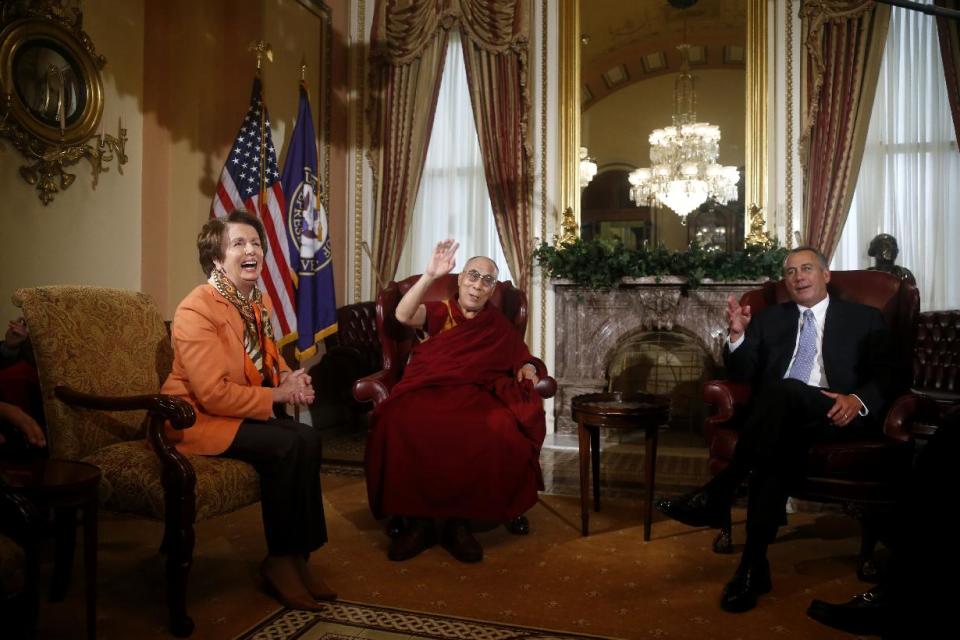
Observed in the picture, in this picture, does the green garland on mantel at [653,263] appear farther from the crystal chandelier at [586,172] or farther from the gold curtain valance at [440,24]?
the gold curtain valance at [440,24]

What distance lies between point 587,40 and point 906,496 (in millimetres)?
4963

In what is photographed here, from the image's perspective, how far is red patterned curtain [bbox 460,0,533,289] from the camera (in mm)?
6008

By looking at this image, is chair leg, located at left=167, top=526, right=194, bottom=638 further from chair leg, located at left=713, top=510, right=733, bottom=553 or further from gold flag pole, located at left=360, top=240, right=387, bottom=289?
gold flag pole, located at left=360, top=240, right=387, bottom=289

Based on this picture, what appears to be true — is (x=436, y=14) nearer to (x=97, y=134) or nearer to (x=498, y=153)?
(x=498, y=153)

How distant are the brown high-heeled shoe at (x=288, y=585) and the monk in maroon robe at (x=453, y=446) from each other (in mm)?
547

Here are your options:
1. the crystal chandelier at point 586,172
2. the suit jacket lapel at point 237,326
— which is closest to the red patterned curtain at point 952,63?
the crystal chandelier at point 586,172

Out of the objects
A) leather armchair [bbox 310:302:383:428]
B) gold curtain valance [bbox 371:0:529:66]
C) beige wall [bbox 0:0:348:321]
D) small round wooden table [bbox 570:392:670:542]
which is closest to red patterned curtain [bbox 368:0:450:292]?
gold curtain valance [bbox 371:0:529:66]

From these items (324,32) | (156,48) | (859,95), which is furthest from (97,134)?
(859,95)

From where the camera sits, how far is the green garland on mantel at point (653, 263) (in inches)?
212

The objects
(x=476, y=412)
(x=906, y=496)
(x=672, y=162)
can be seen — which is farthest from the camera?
(x=672, y=162)

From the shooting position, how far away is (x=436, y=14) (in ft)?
20.4

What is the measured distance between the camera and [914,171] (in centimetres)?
542

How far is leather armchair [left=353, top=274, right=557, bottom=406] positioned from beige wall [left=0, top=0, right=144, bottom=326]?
1.92 m

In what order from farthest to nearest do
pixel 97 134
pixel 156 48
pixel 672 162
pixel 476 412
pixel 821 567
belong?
1. pixel 672 162
2. pixel 156 48
3. pixel 97 134
4. pixel 476 412
5. pixel 821 567
